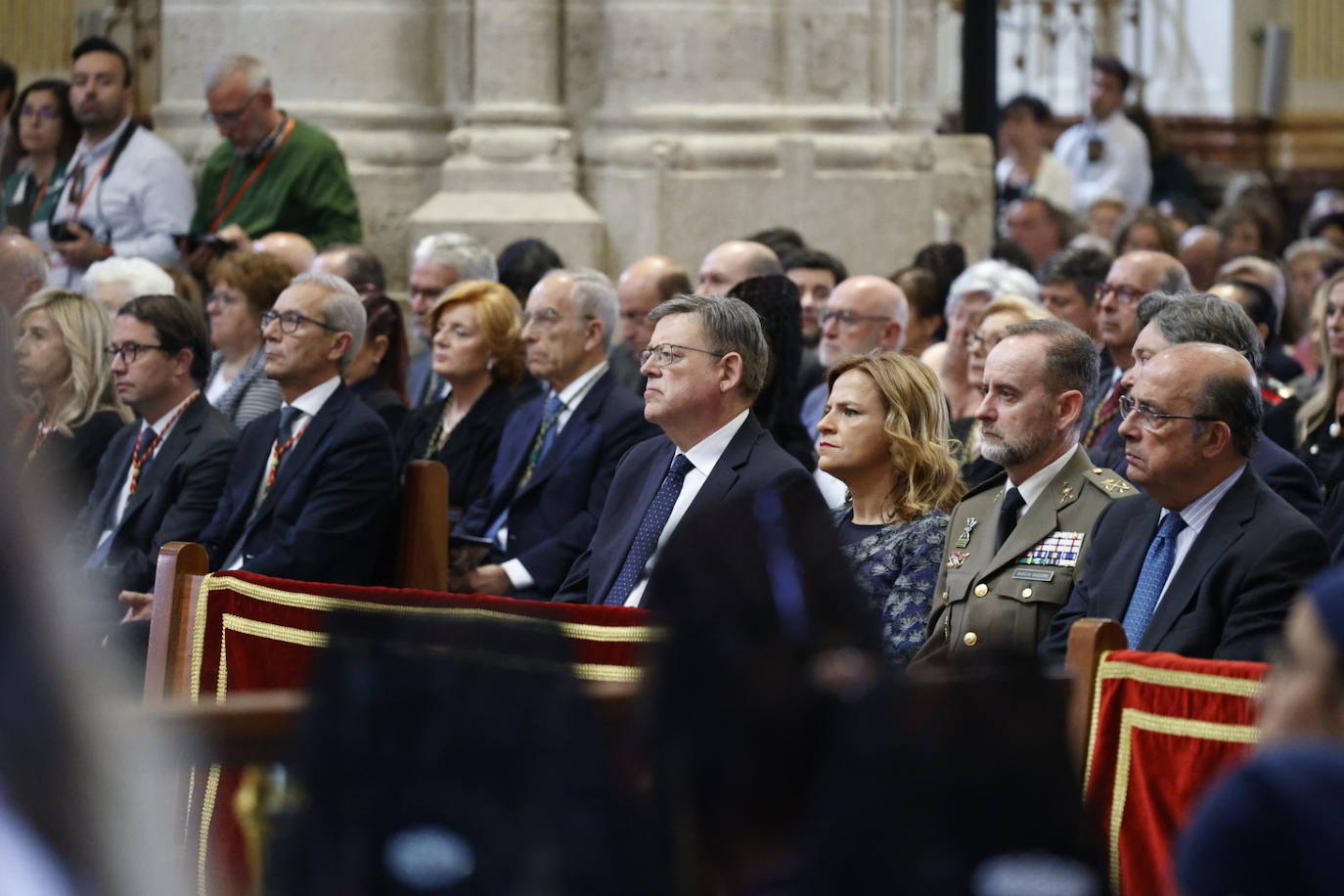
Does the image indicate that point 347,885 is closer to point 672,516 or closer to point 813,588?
point 813,588

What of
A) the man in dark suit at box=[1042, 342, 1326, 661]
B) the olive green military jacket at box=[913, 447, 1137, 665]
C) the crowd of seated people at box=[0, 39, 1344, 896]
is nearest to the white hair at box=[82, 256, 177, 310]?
the crowd of seated people at box=[0, 39, 1344, 896]

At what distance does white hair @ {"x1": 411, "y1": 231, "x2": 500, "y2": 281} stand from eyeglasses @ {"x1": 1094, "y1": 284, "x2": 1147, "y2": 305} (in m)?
2.35

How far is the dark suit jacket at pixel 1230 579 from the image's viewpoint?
12.8 feet

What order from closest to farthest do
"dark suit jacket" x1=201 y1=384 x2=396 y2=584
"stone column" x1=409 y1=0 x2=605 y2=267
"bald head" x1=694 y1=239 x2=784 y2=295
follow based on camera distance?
"dark suit jacket" x1=201 y1=384 x2=396 y2=584
"bald head" x1=694 y1=239 x2=784 y2=295
"stone column" x1=409 y1=0 x2=605 y2=267

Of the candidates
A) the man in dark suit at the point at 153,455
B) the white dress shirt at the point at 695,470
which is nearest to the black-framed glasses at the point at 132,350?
the man in dark suit at the point at 153,455

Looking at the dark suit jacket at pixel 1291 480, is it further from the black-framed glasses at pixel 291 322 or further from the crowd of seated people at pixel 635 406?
the black-framed glasses at pixel 291 322

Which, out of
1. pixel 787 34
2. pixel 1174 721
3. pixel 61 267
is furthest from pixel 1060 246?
pixel 1174 721

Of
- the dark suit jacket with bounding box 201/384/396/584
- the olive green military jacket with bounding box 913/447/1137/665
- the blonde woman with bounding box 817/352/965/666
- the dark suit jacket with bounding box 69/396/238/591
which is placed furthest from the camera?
the dark suit jacket with bounding box 69/396/238/591

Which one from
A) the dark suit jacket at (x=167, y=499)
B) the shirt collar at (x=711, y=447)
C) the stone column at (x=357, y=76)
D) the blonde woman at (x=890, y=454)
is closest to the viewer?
the blonde woman at (x=890, y=454)

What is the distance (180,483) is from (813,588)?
4.18m

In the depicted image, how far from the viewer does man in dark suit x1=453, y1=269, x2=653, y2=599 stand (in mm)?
5797

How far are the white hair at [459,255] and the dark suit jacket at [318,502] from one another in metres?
1.91

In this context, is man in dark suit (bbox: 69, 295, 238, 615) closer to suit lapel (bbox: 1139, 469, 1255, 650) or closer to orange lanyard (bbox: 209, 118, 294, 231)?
orange lanyard (bbox: 209, 118, 294, 231)

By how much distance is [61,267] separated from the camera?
8.08m
